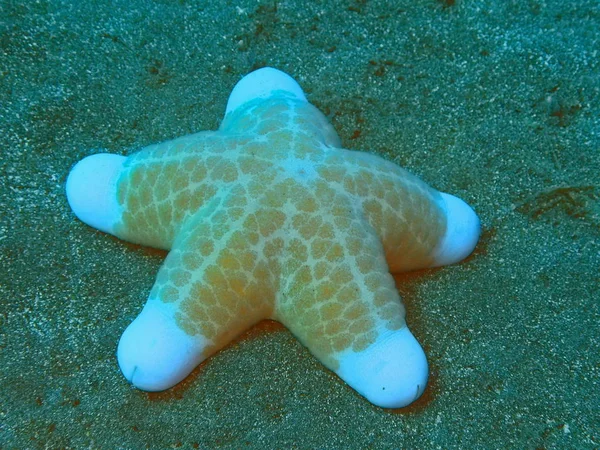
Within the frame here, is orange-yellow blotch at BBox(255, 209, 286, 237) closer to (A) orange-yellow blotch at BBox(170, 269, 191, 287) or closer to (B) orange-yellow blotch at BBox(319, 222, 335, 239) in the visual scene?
(B) orange-yellow blotch at BBox(319, 222, 335, 239)

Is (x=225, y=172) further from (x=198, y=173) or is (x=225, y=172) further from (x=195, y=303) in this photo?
(x=195, y=303)

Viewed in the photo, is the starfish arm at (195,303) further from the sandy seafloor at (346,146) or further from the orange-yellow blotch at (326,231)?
the orange-yellow blotch at (326,231)

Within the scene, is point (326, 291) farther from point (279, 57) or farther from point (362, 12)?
point (362, 12)

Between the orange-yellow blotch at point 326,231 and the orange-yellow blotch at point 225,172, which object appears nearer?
the orange-yellow blotch at point 326,231

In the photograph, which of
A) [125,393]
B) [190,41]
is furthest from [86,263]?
[190,41]

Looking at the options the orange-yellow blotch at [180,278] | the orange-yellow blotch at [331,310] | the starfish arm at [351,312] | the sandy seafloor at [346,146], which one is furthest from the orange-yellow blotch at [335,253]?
the orange-yellow blotch at [180,278]


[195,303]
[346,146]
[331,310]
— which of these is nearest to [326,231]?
[331,310]

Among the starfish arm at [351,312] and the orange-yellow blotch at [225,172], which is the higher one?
the orange-yellow blotch at [225,172]
